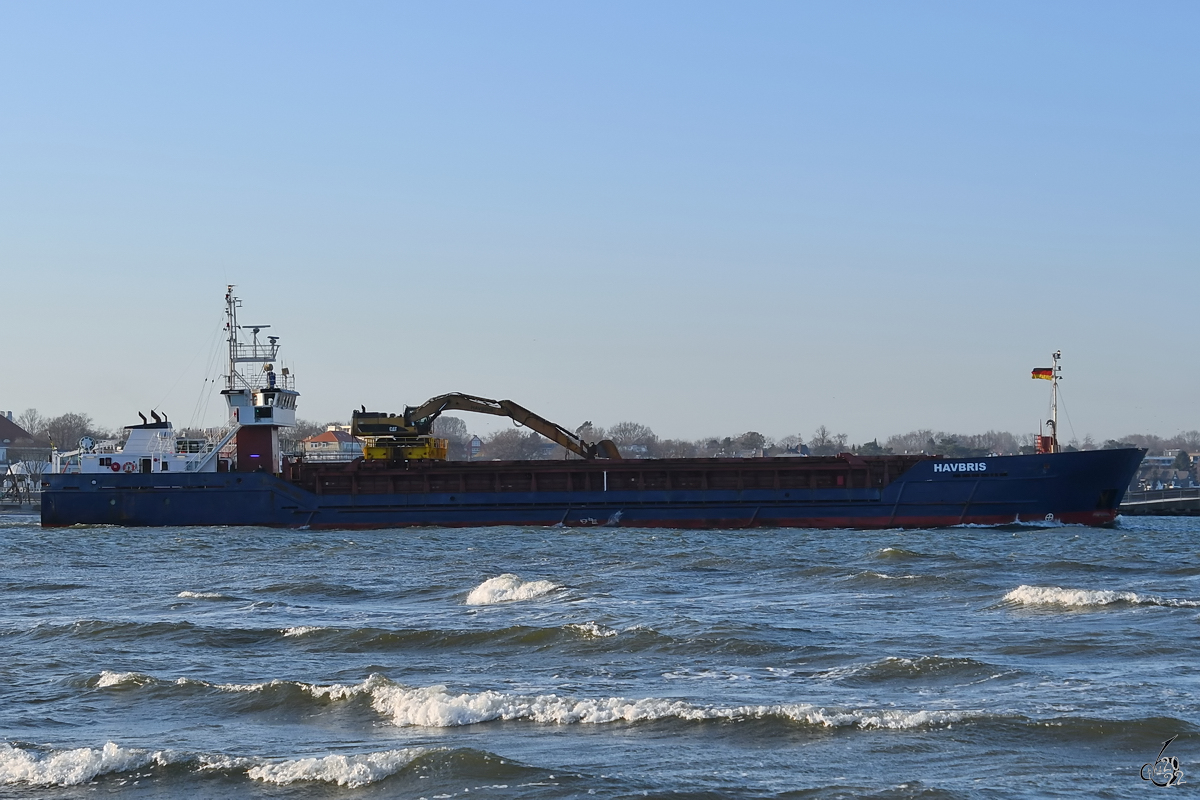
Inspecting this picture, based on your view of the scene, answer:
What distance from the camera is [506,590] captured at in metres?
24.7

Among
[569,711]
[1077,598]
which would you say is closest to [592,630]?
[569,711]

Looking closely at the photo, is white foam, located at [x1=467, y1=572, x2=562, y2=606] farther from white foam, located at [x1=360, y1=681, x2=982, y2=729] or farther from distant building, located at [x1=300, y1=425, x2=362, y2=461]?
distant building, located at [x1=300, y1=425, x2=362, y2=461]

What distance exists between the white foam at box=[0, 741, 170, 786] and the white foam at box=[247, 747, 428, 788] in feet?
4.10

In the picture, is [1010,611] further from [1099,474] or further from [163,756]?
[1099,474]

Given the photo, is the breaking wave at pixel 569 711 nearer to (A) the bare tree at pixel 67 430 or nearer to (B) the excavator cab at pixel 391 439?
(B) the excavator cab at pixel 391 439

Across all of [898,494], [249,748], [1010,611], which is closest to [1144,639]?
[1010,611]

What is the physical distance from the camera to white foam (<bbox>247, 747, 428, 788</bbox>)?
11.5 meters

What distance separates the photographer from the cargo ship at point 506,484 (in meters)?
45.0

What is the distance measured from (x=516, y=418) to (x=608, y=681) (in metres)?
37.5

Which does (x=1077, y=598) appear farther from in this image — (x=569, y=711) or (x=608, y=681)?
(x=569, y=711)

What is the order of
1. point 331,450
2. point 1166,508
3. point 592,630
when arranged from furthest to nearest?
point 331,450 < point 1166,508 < point 592,630

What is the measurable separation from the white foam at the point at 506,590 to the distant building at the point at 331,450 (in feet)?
94.1
